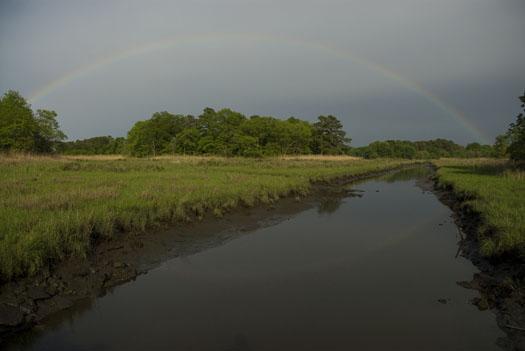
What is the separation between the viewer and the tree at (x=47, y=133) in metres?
55.2

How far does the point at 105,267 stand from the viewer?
343 inches

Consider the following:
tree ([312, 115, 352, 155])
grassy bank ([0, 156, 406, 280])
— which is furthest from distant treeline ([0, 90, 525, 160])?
grassy bank ([0, 156, 406, 280])

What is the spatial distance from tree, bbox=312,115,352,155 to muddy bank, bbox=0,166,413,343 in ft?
285

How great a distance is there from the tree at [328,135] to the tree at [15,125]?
69.5 meters

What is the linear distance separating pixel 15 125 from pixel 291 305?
175 feet

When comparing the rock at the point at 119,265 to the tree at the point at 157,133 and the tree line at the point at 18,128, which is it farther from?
the tree at the point at 157,133

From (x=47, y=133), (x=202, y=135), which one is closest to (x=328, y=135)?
(x=202, y=135)

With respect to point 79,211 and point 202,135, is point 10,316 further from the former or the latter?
point 202,135

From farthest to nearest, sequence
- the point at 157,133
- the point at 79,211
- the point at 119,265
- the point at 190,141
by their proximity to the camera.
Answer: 1. the point at 157,133
2. the point at 190,141
3. the point at 79,211
4. the point at 119,265

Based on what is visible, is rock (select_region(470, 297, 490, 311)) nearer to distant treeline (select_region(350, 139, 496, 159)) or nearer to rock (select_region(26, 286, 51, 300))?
rock (select_region(26, 286, 51, 300))

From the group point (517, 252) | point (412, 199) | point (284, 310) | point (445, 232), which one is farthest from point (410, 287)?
point (412, 199)

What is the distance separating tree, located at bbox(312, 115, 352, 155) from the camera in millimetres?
100625

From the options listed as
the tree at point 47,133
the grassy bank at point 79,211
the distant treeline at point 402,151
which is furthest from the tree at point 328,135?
the grassy bank at point 79,211

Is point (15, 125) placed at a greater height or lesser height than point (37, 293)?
greater
